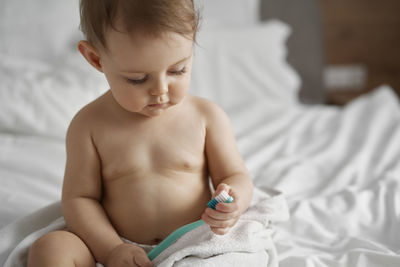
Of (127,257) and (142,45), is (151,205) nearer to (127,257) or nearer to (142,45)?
(127,257)

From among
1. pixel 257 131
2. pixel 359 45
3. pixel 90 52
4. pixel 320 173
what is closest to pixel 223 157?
pixel 90 52

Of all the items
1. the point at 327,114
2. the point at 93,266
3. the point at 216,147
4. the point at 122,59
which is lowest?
the point at 327,114

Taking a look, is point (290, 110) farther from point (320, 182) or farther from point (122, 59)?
point (122, 59)

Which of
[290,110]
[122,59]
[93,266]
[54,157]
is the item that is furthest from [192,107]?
[290,110]

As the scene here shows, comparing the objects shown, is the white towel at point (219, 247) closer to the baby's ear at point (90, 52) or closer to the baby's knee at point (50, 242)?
the baby's knee at point (50, 242)

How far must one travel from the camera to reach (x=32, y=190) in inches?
43.3

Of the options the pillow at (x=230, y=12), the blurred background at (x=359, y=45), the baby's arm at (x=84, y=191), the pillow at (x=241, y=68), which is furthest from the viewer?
the blurred background at (x=359, y=45)

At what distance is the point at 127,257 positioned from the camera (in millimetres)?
710

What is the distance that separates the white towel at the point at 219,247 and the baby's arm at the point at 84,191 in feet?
0.22

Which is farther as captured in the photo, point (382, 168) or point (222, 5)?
point (222, 5)

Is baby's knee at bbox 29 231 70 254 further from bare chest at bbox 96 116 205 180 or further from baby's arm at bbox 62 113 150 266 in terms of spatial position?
bare chest at bbox 96 116 205 180

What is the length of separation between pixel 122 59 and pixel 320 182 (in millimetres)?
743

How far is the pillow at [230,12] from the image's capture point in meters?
1.86

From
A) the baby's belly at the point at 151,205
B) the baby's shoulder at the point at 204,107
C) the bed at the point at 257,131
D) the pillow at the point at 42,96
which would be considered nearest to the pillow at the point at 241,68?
the bed at the point at 257,131
